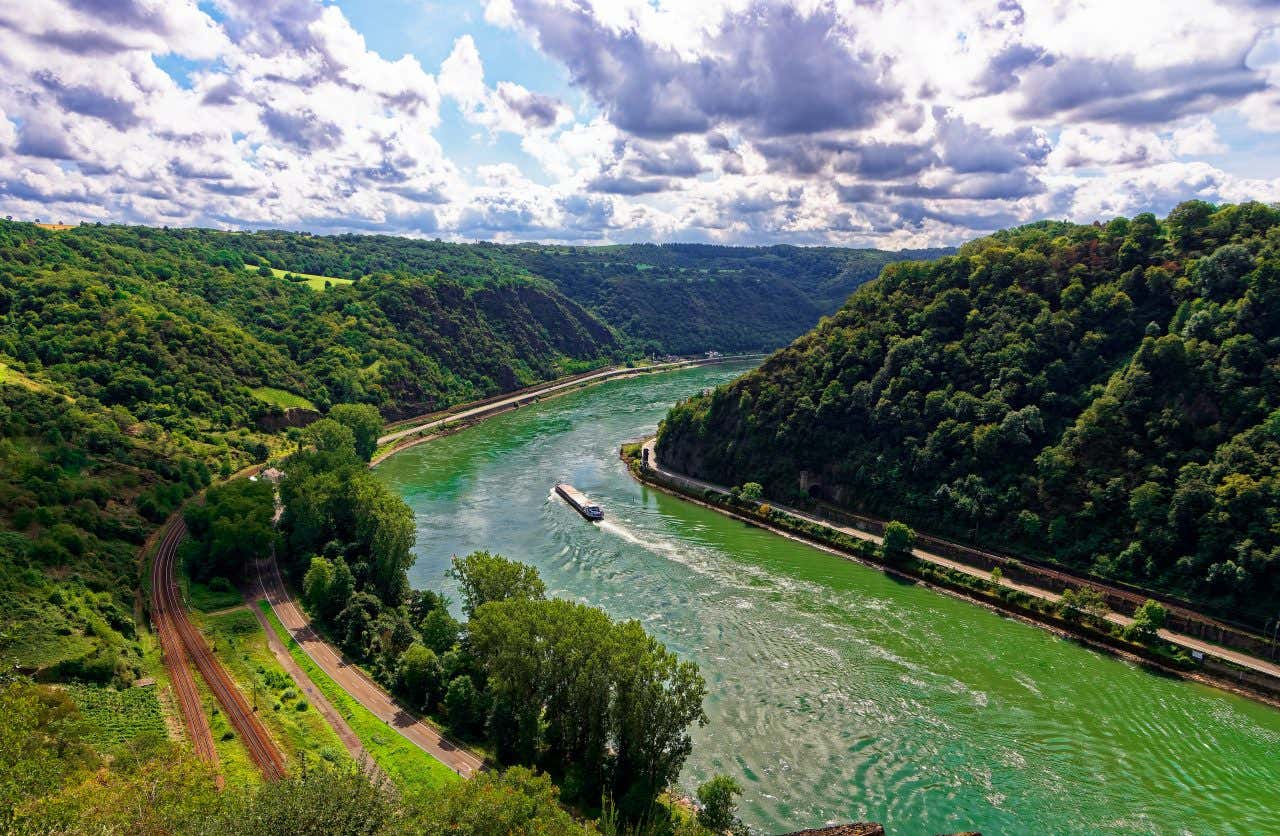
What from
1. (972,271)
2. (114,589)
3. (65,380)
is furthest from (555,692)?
(65,380)

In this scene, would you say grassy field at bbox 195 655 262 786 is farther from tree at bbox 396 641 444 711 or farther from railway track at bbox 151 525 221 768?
tree at bbox 396 641 444 711

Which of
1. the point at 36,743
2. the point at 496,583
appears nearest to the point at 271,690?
the point at 496,583

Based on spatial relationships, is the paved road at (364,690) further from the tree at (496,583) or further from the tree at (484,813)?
the tree at (496,583)

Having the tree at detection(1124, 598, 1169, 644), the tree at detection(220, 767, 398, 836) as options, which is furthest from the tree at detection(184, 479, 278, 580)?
the tree at detection(1124, 598, 1169, 644)

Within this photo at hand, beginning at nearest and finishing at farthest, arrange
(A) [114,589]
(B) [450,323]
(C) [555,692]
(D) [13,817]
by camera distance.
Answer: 1. (D) [13,817]
2. (C) [555,692]
3. (A) [114,589]
4. (B) [450,323]

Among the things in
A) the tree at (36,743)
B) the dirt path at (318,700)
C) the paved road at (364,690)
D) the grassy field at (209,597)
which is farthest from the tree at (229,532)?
the tree at (36,743)

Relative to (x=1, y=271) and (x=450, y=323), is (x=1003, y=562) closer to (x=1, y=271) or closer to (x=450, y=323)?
(x=450, y=323)

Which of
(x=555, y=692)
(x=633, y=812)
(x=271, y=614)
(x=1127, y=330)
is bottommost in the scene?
(x=271, y=614)
